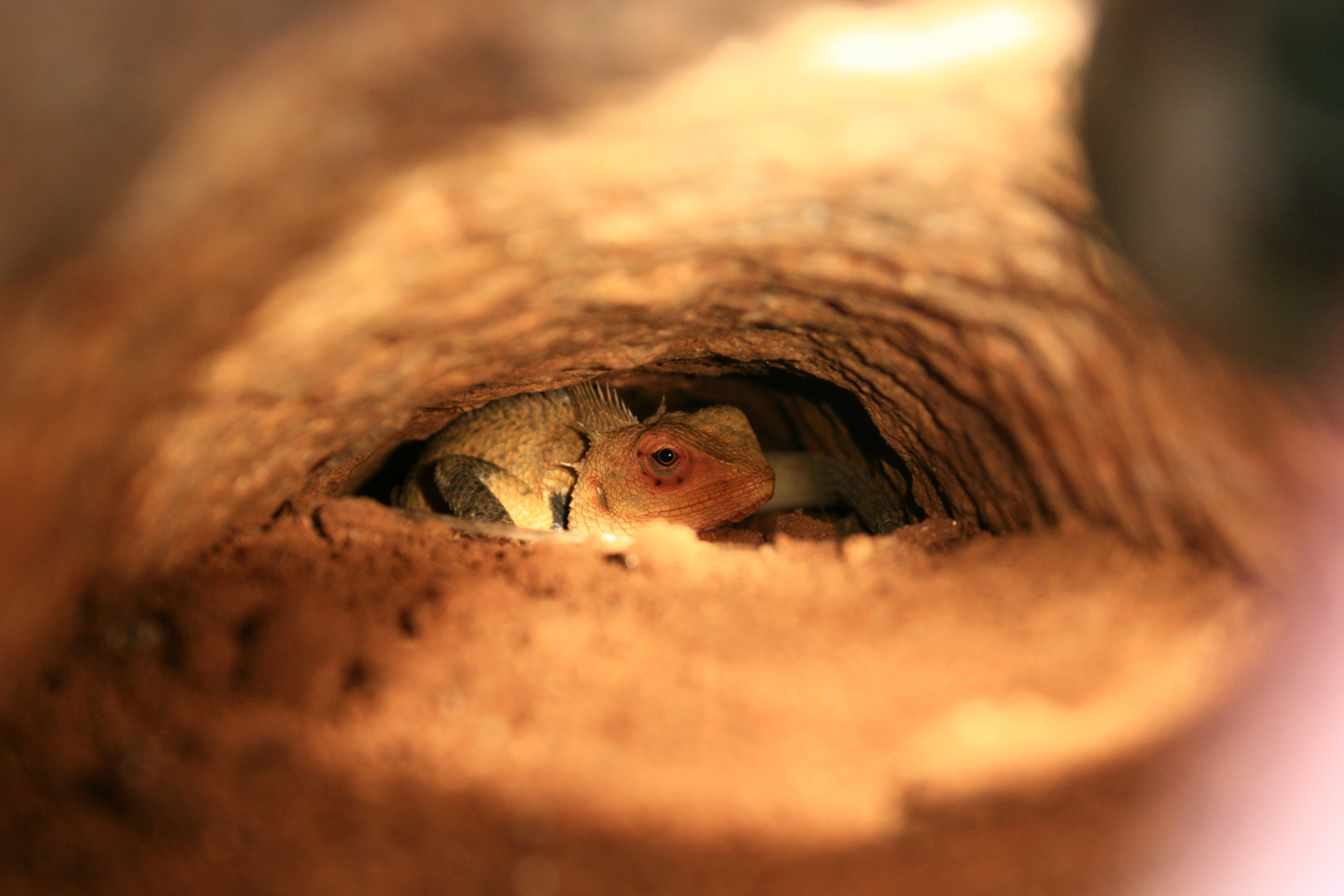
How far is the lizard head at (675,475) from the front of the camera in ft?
14.8

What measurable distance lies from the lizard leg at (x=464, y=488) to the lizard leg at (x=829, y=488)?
179 centimetres

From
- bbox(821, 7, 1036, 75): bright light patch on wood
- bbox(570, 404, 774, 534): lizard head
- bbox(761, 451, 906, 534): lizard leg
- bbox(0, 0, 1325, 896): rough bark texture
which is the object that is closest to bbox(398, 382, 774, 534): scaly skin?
bbox(570, 404, 774, 534): lizard head

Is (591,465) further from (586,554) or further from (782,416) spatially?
(586,554)

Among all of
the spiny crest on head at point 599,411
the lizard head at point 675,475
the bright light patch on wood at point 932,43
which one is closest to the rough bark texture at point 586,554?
the bright light patch on wood at point 932,43

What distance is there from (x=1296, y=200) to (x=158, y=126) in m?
2.48

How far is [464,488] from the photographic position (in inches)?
168

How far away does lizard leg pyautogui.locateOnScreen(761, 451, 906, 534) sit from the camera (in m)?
4.75

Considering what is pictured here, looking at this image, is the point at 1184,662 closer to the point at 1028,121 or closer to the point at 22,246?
the point at 1028,121

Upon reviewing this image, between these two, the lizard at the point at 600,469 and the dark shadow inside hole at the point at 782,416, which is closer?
the lizard at the point at 600,469

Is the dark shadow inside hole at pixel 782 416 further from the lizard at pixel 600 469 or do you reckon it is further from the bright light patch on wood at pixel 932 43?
the bright light patch on wood at pixel 932 43

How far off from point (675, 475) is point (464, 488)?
4.01ft

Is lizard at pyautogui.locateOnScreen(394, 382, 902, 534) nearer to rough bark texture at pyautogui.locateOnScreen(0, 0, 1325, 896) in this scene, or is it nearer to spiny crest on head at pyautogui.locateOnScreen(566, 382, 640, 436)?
spiny crest on head at pyautogui.locateOnScreen(566, 382, 640, 436)

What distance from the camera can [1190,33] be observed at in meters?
1.82

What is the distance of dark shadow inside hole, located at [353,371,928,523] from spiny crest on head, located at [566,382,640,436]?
5.4 inches
